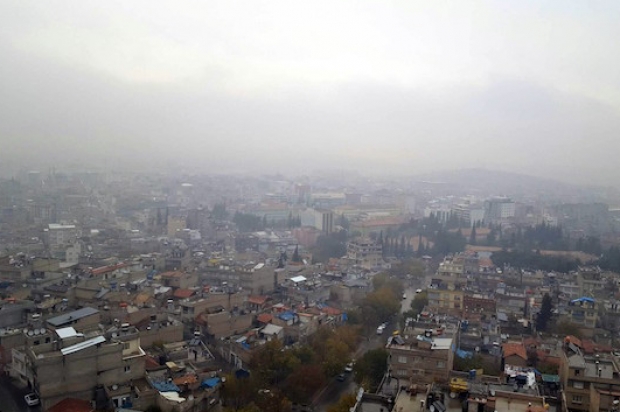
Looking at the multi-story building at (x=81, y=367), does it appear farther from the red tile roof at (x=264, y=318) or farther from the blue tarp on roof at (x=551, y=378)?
the blue tarp on roof at (x=551, y=378)

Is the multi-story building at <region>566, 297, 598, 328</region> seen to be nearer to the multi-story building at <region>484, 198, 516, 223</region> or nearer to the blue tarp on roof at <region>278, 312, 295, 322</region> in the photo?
the blue tarp on roof at <region>278, 312, 295, 322</region>

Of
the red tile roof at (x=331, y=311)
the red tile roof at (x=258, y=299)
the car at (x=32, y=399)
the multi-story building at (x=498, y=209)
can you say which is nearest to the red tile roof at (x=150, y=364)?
the car at (x=32, y=399)

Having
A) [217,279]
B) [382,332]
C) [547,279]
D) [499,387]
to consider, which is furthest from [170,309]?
[547,279]

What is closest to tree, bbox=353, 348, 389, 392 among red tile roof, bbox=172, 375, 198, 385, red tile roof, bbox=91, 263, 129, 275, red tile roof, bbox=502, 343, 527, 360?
red tile roof, bbox=502, 343, 527, 360

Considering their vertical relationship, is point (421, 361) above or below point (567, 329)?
above

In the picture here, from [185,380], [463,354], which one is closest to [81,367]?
[185,380]

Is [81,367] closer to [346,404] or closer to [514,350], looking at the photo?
[346,404]
